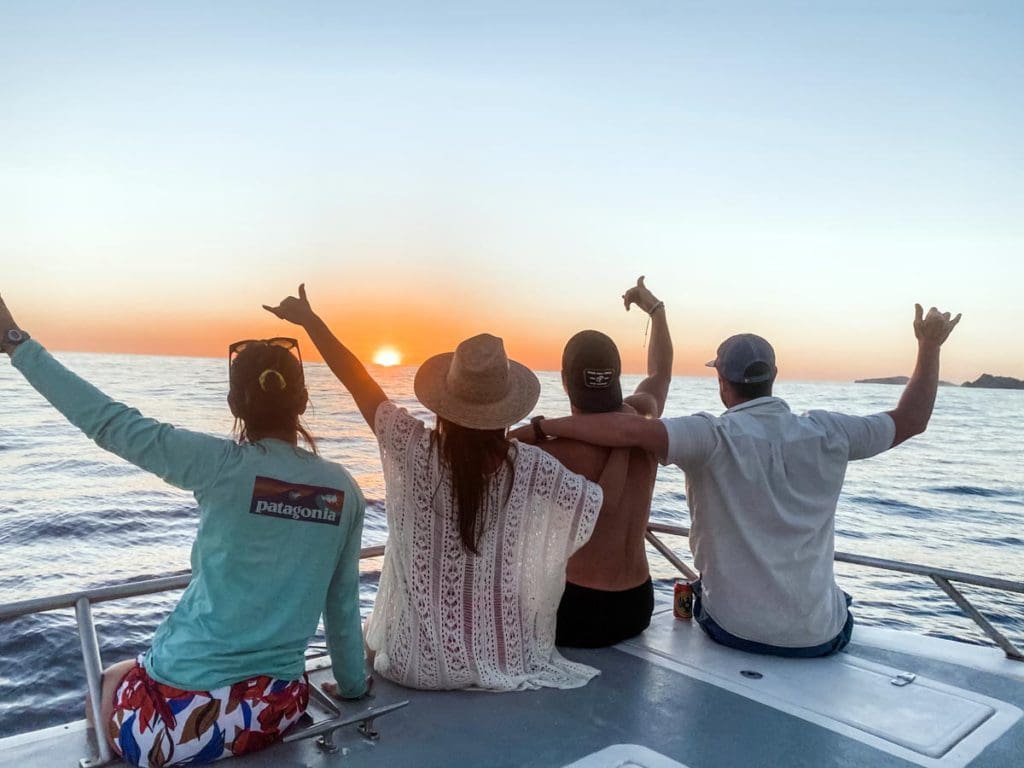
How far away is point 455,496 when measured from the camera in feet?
9.82

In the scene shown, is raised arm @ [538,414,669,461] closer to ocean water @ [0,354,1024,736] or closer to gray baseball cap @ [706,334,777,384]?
gray baseball cap @ [706,334,777,384]

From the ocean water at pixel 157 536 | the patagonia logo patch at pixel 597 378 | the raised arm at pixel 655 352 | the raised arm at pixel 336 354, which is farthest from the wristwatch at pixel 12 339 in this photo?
the ocean water at pixel 157 536

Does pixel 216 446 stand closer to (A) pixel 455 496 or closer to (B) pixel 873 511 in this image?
(A) pixel 455 496

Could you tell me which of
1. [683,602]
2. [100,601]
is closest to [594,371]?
[683,602]

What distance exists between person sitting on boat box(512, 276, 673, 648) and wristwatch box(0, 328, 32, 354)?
1.87 meters

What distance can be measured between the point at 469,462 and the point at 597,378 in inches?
27.6

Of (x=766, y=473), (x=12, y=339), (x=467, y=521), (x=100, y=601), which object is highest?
(x=12, y=339)

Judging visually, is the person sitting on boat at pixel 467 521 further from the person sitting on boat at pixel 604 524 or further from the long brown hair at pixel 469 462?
the person sitting on boat at pixel 604 524

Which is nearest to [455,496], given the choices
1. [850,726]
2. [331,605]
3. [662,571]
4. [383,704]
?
[331,605]

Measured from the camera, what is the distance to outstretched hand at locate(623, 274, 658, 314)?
429 centimetres

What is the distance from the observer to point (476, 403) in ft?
9.64

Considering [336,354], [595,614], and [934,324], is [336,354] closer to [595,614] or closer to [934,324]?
[595,614]

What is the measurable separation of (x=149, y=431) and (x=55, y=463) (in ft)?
54.2

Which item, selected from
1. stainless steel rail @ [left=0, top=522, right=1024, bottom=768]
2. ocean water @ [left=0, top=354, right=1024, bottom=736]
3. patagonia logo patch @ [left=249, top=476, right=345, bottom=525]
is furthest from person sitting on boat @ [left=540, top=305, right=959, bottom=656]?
ocean water @ [left=0, top=354, right=1024, bottom=736]
